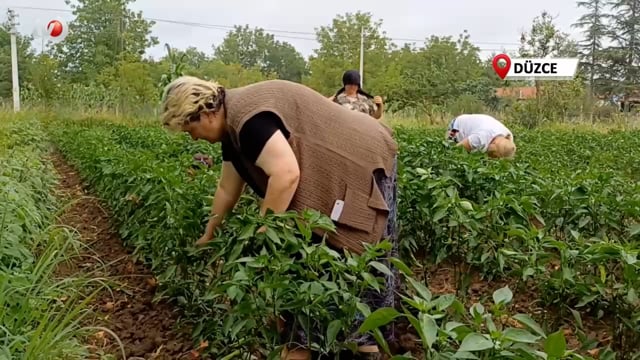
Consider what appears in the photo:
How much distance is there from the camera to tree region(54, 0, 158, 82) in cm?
3744

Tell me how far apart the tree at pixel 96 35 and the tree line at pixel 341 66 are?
62 mm

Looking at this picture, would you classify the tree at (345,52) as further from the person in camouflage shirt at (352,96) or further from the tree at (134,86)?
the person in camouflage shirt at (352,96)

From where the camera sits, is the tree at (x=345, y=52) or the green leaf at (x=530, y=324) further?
the tree at (x=345, y=52)

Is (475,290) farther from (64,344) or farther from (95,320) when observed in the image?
(64,344)

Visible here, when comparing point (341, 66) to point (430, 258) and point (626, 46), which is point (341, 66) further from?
point (430, 258)

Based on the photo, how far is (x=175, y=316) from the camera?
328 cm

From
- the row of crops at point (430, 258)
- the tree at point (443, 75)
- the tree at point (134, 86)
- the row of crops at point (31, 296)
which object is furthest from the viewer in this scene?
the tree at point (443, 75)

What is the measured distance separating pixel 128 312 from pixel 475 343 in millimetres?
2630

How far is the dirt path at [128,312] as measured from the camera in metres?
2.94

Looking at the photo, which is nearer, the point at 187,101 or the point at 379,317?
the point at 379,317

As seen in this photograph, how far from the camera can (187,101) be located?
215 cm

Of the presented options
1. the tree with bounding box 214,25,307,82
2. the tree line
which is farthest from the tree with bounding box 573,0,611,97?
the tree with bounding box 214,25,307,82

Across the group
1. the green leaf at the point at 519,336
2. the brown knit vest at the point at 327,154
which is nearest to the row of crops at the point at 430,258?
the green leaf at the point at 519,336

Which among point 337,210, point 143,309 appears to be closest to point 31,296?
point 337,210
